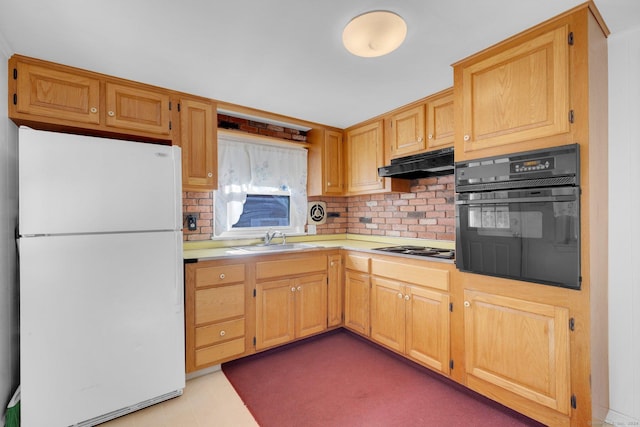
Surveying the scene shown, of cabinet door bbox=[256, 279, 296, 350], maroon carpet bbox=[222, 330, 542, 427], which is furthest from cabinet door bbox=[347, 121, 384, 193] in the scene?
maroon carpet bbox=[222, 330, 542, 427]

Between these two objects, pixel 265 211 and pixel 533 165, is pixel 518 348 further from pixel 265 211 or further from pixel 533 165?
pixel 265 211

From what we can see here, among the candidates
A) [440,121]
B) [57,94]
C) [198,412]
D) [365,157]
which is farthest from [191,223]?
[440,121]

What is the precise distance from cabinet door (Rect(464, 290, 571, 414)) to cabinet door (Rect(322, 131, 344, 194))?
184 centimetres

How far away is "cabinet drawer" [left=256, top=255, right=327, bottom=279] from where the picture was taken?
2.47 metres

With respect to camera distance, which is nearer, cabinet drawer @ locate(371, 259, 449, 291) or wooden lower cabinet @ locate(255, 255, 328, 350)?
cabinet drawer @ locate(371, 259, 449, 291)

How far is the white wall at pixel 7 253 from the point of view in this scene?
1.64 m

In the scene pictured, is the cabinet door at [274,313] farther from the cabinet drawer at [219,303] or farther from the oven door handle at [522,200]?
the oven door handle at [522,200]

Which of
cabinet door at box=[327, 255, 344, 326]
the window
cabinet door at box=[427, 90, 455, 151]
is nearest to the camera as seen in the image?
cabinet door at box=[427, 90, 455, 151]

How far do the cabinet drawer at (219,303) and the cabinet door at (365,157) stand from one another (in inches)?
63.9

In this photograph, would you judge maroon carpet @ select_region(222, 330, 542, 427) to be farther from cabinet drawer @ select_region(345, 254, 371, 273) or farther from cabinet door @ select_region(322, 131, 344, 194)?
cabinet door @ select_region(322, 131, 344, 194)

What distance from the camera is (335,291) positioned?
290 cm

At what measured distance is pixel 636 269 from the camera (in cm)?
160

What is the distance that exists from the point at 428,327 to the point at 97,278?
2.17 meters

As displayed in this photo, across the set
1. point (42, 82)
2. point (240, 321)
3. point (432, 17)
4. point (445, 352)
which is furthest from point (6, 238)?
point (445, 352)
